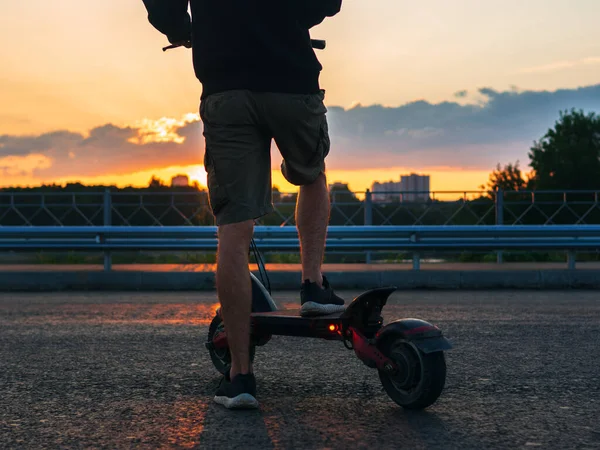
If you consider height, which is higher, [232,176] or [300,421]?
[232,176]

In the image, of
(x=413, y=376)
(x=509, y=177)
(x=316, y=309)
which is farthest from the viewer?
(x=509, y=177)

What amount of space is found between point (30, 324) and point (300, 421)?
368 centimetres

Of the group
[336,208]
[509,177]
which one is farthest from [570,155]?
[336,208]

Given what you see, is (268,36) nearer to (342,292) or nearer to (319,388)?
(319,388)

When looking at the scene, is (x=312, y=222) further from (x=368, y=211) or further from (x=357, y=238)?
(x=368, y=211)

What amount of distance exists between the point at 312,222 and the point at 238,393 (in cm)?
84

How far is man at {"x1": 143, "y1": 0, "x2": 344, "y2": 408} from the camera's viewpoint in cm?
335

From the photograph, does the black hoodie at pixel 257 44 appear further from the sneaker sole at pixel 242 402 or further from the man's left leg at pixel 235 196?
the sneaker sole at pixel 242 402

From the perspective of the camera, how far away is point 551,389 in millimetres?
3607

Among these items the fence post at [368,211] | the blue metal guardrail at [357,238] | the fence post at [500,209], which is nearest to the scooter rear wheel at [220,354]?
the blue metal guardrail at [357,238]

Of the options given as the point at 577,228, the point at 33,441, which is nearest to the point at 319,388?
the point at 33,441

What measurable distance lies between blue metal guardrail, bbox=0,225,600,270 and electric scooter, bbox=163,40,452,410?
7.17m

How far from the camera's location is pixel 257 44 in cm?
339

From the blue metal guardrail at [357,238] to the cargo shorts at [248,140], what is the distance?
286 inches
